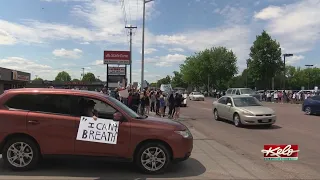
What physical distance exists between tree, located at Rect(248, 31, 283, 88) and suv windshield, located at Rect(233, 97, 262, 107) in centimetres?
4719

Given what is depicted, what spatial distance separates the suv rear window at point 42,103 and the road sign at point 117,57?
35.2 meters

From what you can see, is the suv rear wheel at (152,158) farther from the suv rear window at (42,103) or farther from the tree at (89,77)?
the tree at (89,77)

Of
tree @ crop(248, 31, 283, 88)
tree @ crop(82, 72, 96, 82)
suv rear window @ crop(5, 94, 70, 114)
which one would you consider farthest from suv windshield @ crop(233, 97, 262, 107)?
tree @ crop(82, 72, 96, 82)

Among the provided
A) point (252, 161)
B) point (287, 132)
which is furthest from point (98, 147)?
point (287, 132)

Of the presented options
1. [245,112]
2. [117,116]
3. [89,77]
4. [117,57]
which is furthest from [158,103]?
[89,77]

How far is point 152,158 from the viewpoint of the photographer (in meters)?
7.12

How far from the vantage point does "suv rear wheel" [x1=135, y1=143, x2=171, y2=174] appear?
7.09 metres

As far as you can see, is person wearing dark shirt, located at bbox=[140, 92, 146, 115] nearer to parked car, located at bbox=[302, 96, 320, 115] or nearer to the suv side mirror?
parked car, located at bbox=[302, 96, 320, 115]

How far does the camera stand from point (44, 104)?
7.25m

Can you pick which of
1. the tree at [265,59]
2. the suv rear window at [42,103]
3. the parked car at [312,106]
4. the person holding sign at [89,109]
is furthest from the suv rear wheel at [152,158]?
the tree at [265,59]

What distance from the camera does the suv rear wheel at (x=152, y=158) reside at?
709 cm

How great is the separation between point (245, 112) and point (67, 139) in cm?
1055

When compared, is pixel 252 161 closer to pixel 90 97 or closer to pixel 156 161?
pixel 156 161

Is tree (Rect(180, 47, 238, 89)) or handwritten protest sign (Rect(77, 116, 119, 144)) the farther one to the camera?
tree (Rect(180, 47, 238, 89))
